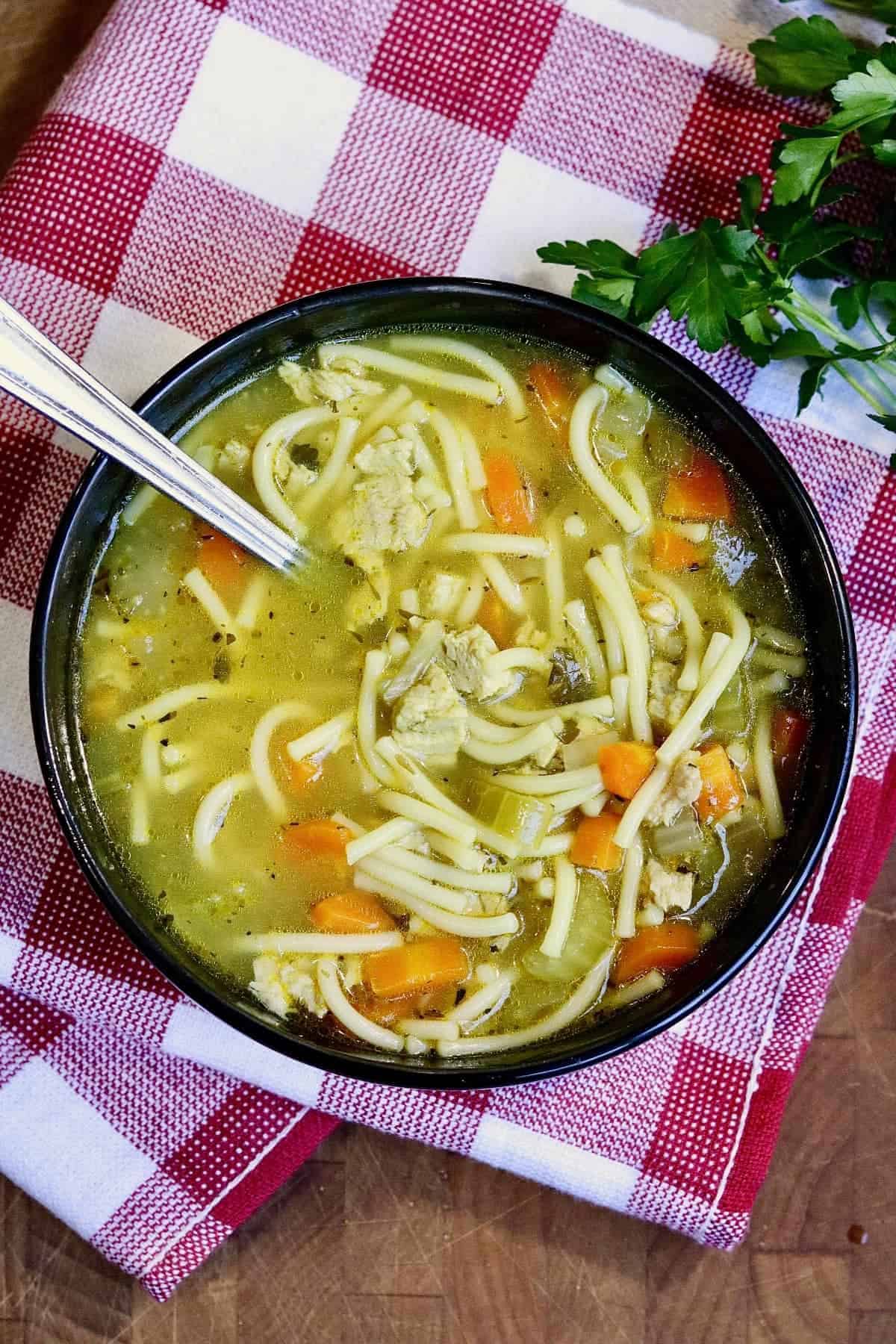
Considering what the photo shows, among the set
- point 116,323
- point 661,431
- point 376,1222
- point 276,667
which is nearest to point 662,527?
point 661,431

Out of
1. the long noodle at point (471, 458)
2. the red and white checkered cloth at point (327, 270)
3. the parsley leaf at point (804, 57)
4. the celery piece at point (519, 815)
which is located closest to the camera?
the celery piece at point (519, 815)

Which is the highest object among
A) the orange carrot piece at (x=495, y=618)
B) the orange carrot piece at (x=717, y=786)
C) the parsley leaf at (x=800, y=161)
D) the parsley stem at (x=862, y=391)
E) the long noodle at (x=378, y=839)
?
the parsley leaf at (x=800, y=161)

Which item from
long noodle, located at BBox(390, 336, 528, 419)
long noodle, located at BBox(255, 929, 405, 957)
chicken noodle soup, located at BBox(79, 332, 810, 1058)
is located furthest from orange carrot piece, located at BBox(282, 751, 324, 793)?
long noodle, located at BBox(390, 336, 528, 419)

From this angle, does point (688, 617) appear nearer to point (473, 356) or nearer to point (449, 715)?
point (449, 715)

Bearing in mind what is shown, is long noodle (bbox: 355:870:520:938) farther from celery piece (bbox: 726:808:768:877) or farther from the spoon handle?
the spoon handle

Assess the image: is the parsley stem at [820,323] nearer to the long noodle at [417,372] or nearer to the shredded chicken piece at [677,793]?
the long noodle at [417,372]

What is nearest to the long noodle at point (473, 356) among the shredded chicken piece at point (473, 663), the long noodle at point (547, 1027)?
the shredded chicken piece at point (473, 663)

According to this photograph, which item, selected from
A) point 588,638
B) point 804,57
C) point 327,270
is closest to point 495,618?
point 588,638
